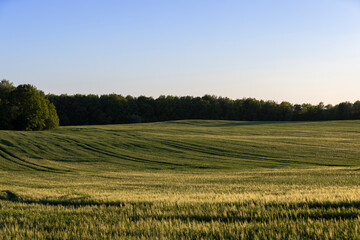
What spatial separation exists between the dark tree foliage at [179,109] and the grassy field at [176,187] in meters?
50.0

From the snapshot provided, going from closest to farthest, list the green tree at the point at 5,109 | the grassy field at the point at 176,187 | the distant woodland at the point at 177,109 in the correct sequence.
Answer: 1. the grassy field at the point at 176,187
2. the green tree at the point at 5,109
3. the distant woodland at the point at 177,109

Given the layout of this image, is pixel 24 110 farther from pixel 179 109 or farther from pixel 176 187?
pixel 179 109

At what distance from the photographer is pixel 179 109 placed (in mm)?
107188

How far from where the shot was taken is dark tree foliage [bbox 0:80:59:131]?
2288 inches

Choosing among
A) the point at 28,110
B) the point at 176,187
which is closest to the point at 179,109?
the point at 28,110

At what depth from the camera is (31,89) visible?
59875mm

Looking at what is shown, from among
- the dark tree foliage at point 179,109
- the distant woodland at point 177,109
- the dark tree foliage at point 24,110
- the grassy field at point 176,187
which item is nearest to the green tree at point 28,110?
the dark tree foliage at point 24,110

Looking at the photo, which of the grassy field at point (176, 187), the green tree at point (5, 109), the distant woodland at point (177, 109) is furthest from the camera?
the distant woodland at point (177, 109)

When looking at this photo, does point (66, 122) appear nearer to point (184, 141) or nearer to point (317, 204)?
point (184, 141)

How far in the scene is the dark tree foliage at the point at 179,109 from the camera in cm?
9600

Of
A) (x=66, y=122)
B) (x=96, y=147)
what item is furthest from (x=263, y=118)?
(x=96, y=147)

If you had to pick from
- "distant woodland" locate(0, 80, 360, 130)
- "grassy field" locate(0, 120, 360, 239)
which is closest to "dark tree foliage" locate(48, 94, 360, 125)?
"distant woodland" locate(0, 80, 360, 130)

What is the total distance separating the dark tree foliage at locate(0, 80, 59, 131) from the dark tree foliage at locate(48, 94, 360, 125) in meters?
34.8

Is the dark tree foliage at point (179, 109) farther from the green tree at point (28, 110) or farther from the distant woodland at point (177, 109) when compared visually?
the green tree at point (28, 110)
